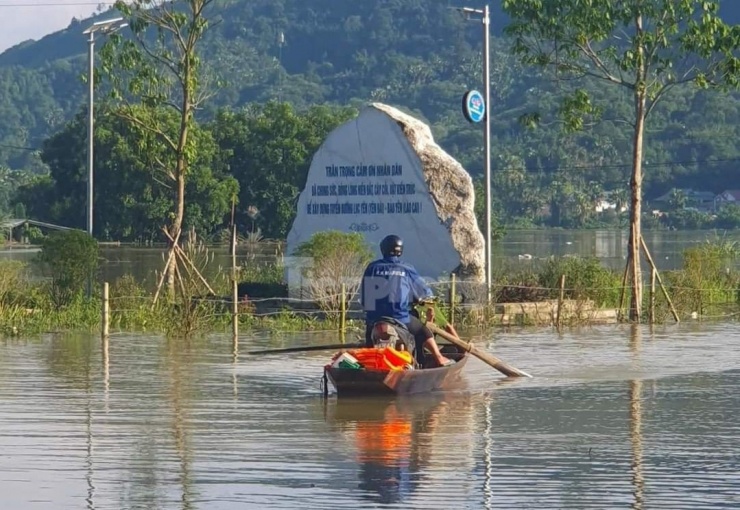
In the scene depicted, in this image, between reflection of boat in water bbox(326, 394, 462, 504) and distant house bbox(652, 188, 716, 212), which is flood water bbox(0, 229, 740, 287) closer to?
reflection of boat in water bbox(326, 394, 462, 504)

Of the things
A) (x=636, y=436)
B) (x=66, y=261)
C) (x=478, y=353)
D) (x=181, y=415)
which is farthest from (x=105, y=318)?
(x=636, y=436)

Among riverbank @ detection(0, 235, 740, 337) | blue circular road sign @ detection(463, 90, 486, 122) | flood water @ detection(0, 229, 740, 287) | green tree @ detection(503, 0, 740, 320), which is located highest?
green tree @ detection(503, 0, 740, 320)

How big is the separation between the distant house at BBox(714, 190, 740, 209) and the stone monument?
105633 millimetres

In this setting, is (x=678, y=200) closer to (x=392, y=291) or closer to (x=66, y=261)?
(x=66, y=261)

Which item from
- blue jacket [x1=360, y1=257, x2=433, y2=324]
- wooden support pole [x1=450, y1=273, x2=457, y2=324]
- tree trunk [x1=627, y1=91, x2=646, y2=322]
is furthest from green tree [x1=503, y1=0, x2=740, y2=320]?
blue jacket [x1=360, y1=257, x2=433, y2=324]

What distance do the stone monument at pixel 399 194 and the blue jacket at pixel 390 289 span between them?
13.4 metres

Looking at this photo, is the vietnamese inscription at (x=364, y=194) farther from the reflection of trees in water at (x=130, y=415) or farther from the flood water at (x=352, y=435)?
the flood water at (x=352, y=435)

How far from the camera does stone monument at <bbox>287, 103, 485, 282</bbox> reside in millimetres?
30891

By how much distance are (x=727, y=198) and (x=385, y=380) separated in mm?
121836

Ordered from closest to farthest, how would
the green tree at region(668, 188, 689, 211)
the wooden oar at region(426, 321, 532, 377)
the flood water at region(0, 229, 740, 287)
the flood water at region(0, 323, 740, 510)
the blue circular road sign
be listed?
1. the flood water at region(0, 323, 740, 510)
2. the wooden oar at region(426, 321, 532, 377)
3. the blue circular road sign
4. the flood water at region(0, 229, 740, 287)
5. the green tree at region(668, 188, 689, 211)

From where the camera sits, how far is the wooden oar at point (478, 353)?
1836 centimetres

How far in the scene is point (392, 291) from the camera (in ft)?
56.1

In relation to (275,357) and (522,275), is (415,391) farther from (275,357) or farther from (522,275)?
(522,275)

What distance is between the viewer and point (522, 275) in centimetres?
3306
